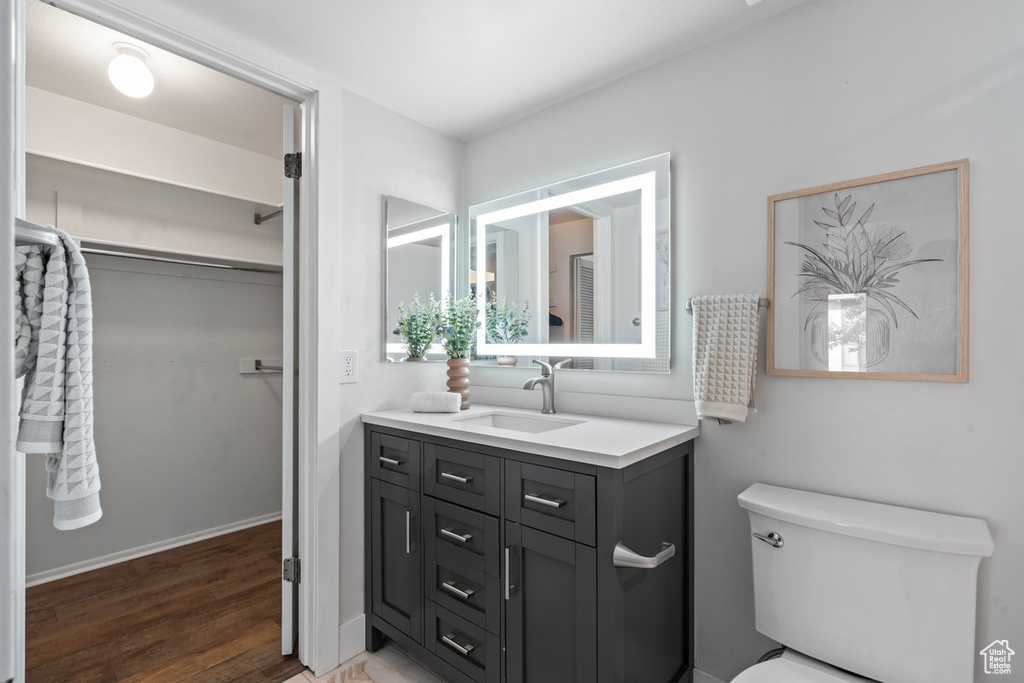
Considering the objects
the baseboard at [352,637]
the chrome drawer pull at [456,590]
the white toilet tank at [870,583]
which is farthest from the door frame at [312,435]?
the white toilet tank at [870,583]

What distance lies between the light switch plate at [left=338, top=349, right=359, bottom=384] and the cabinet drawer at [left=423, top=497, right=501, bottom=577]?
58cm

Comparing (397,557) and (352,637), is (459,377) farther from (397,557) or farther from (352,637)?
(352,637)

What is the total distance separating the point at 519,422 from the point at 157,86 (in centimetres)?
219

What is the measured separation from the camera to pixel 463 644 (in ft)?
5.33

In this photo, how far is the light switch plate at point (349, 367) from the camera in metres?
1.95

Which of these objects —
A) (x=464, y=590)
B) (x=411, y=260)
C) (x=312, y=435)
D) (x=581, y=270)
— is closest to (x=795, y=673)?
(x=464, y=590)

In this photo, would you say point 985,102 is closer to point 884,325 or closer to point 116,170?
point 884,325

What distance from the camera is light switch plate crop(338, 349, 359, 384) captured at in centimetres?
195

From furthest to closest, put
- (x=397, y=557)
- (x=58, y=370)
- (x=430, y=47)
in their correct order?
(x=397, y=557) < (x=430, y=47) < (x=58, y=370)

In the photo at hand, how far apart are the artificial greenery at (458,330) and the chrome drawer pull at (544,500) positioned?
92 cm

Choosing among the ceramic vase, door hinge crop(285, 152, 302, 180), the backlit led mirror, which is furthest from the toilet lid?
door hinge crop(285, 152, 302, 180)

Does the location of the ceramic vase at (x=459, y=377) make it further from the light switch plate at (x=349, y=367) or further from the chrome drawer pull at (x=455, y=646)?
the chrome drawer pull at (x=455, y=646)

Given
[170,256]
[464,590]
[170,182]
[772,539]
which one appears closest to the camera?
[772,539]

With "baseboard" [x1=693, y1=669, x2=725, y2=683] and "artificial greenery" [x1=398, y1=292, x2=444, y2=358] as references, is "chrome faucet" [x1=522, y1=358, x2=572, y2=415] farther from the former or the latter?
"baseboard" [x1=693, y1=669, x2=725, y2=683]
